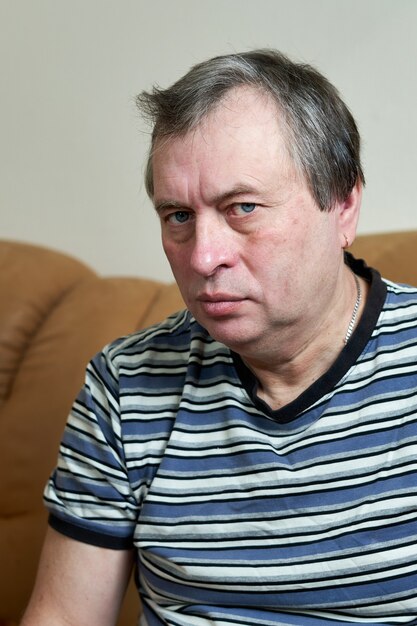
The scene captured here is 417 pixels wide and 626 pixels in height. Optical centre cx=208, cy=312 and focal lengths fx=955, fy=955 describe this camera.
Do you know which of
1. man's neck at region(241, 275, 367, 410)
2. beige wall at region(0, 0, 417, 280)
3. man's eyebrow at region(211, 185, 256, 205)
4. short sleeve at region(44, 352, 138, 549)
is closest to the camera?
man's eyebrow at region(211, 185, 256, 205)

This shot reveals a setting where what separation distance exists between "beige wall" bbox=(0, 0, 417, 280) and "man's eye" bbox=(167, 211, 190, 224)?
27.2 inches

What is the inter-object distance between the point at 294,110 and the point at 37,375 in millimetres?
943

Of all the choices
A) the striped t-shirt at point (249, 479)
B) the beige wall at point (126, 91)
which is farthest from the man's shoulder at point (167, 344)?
the beige wall at point (126, 91)

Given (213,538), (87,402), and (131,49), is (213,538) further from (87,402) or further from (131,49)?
(131,49)

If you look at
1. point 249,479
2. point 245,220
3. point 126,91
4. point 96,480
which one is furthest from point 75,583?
point 126,91

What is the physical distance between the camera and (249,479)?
127 cm

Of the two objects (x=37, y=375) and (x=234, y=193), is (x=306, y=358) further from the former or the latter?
(x=37, y=375)

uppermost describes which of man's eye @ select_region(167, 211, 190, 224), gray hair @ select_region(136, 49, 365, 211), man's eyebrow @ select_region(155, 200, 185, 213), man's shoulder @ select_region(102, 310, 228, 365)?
gray hair @ select_region(136, 49, 365, 211)

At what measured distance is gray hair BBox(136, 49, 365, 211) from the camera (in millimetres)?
1175

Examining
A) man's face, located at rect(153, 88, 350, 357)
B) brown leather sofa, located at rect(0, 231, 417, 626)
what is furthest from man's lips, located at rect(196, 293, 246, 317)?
brown leather sofa, located at rect(0, 231, 417, 626)

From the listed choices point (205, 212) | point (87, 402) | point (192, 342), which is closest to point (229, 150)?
point (205, 212)

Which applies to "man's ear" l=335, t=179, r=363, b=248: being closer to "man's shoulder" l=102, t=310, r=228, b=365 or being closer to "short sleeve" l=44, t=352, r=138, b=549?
"man's shoulder" l=102, t=310, r=228, b=365

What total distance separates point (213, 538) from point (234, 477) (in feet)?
0.29

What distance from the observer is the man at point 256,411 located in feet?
3.84
